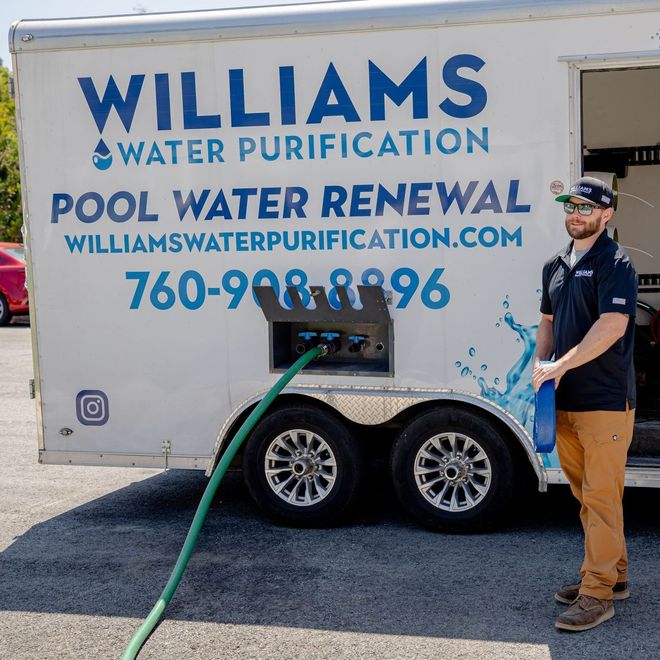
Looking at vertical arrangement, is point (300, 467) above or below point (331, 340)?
below

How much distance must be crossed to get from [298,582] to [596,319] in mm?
2055

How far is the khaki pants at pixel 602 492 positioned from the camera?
15.1 feet

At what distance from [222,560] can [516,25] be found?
3.42 metres

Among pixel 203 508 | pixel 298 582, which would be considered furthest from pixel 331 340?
pixel 298 582

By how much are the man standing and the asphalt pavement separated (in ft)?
0.81

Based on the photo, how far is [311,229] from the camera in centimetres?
605

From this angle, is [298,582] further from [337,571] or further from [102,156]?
[102,156]

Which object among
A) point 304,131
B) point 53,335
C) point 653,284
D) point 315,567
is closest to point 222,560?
point 315,567

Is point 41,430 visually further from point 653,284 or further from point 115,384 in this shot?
point 653,284

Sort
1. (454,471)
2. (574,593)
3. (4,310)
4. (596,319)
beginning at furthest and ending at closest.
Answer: (4,310)
(454,471)
(574,593)
(596,319)

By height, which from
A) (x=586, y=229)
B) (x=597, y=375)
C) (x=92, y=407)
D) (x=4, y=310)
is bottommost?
(x=92, y=407)

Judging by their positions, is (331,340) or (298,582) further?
(331,340)

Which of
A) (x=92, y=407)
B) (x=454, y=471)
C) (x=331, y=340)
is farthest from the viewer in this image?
(x=92, y=407)

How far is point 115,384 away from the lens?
6.38m
